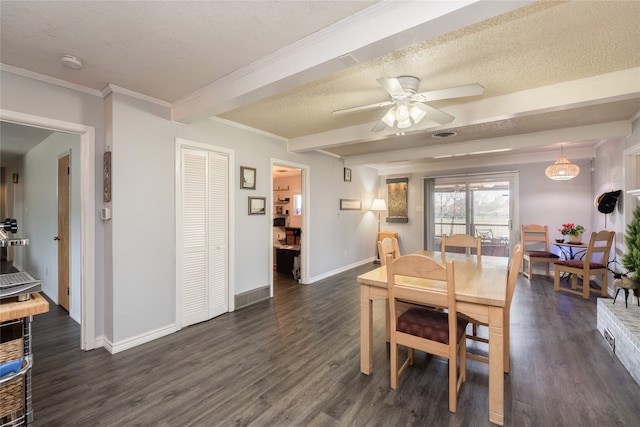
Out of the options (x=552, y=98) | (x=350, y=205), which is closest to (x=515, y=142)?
(x=552, y=98)

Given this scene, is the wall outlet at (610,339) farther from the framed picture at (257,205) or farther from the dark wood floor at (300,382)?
the framed picture at (257,205)

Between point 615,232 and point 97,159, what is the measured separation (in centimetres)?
660

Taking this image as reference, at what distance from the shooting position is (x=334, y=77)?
2.42 metres

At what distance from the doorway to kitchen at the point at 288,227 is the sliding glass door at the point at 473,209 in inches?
126

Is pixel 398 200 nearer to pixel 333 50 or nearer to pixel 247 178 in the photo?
pixel 247 178

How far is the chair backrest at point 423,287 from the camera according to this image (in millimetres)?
1719

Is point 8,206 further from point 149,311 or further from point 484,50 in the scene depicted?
point 484,50

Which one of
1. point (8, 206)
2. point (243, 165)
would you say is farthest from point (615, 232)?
point (8, 206)

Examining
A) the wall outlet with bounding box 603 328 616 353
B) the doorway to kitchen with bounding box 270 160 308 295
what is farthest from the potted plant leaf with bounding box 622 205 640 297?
the doorway to kitchen with bounding box 270 160 308 295

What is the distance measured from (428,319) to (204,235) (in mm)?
2570

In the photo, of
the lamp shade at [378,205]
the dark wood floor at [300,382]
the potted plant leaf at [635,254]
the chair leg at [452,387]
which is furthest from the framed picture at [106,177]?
the lamp shade at [378,205]

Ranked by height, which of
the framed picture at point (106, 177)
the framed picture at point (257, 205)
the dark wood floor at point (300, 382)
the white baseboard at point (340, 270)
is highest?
the framed picture at point (106, 177)

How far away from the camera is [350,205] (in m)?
6.07

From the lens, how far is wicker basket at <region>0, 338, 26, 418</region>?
1194mm
